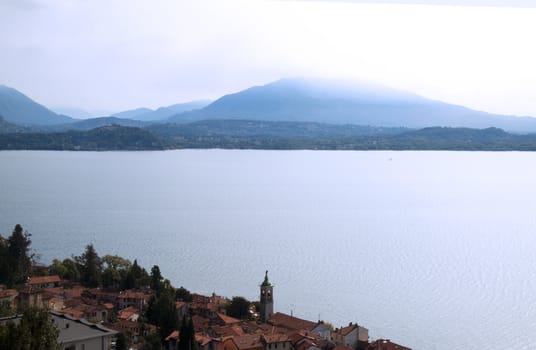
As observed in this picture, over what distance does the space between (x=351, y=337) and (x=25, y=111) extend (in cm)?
10465

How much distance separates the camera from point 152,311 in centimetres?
651

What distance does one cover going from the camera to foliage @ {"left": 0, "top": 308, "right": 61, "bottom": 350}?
202 cm

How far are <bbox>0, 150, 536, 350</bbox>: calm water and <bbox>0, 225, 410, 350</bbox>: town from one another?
3.79 ft

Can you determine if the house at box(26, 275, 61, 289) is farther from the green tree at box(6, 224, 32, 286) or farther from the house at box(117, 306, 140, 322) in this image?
the house at box(117, 306, 140, 322)

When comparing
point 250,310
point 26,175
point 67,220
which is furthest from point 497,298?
point 26,175

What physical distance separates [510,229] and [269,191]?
Result: 8.84 metres

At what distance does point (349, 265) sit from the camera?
11.1 metres

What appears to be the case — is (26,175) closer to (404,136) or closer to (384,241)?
(384,241)

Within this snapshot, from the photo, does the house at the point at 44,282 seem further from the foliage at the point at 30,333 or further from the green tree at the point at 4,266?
the foliage at the point at 30,333

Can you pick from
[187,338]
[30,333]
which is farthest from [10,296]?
[30,333]

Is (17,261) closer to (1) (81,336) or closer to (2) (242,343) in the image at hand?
(2) (242,343)

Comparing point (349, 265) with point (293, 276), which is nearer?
point (293, 276)

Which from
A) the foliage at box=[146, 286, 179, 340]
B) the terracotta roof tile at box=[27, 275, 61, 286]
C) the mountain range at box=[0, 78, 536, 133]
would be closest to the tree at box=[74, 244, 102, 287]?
the terracotta roof tile at box=[27, 275, 61, 286]

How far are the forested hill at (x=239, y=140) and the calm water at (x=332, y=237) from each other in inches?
730
